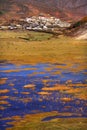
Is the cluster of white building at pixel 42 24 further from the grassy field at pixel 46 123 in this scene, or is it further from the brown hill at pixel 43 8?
the grassy field at pixel 46 123

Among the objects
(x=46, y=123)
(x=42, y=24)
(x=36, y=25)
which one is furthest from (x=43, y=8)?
(x=46, y=123)

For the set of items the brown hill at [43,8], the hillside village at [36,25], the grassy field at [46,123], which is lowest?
the grassy field at [46,123]

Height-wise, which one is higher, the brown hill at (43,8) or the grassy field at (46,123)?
the brown hill at (43,8)

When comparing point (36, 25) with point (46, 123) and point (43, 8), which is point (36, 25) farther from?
point (46, 123)

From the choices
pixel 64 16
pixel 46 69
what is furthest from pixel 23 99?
pixel 64 16

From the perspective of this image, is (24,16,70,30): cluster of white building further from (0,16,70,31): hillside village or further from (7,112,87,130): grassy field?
(7,112,87,130): grassy field

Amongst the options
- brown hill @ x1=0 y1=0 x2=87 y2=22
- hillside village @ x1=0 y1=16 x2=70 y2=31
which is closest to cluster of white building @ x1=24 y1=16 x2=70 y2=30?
hillside village @ x1=0 y1=16 x2=70 y2=31

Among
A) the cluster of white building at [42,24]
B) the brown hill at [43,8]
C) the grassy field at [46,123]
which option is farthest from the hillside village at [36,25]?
the grassy field at [46,123]

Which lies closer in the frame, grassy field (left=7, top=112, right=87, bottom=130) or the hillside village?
grassy field (left=7, top=112, right=87, bottom=130)

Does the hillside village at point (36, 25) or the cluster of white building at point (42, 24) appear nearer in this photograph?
the hillside village at point (36, 25)
